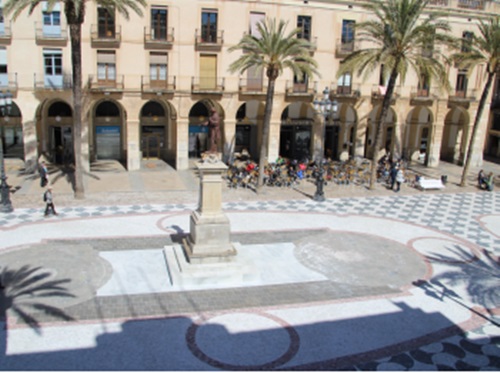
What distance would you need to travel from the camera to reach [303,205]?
2545cm

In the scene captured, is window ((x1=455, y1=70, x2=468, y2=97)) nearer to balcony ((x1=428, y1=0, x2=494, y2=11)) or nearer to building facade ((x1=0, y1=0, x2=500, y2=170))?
building facade ((x1=0, y1=0, x2=500, y2=170))

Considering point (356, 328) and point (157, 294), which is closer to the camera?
point (356, 328)

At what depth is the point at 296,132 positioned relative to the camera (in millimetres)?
38781

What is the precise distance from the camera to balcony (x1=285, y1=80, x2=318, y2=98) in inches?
1335

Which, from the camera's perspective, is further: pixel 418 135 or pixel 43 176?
pixel 418 135

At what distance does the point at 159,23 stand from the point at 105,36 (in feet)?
11.3

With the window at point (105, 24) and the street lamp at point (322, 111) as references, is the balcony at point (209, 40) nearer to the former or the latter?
the window at point (105, 24)

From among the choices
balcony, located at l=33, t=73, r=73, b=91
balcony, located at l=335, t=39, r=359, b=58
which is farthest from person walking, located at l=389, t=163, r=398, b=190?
balcony, located at l=33, t=73, r=73, b=91

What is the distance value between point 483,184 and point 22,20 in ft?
97.7

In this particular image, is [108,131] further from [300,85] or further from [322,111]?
[322,111]

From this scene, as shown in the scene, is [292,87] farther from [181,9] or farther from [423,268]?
[423,268]

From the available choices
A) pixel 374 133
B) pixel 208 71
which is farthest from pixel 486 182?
pixel 208 71

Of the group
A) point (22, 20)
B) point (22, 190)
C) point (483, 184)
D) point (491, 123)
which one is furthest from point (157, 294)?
point (491, 123)

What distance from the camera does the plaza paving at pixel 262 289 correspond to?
1145 cm
